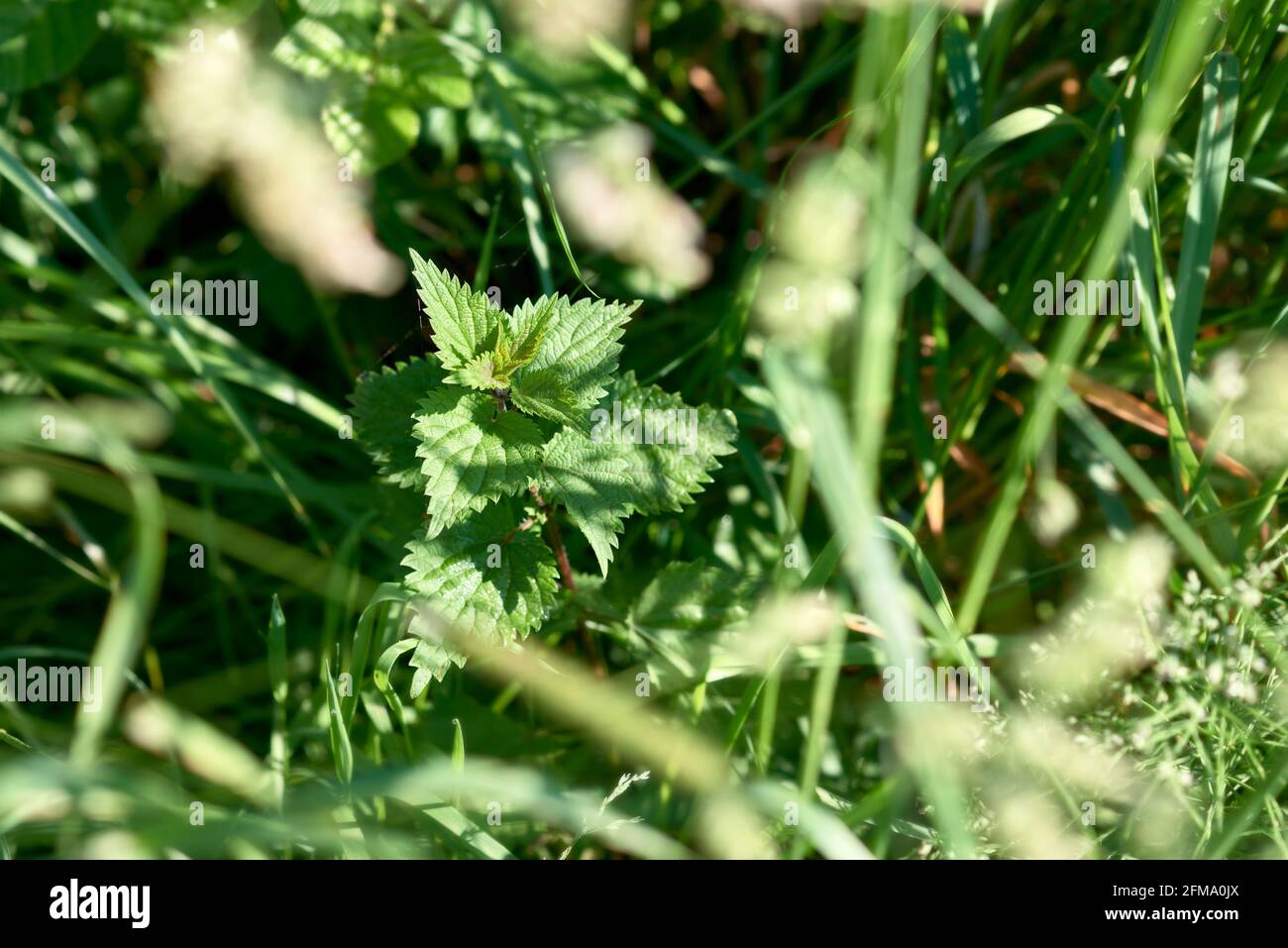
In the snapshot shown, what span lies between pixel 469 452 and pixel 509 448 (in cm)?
5

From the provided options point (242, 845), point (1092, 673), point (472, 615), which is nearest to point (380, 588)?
point (472, 615)

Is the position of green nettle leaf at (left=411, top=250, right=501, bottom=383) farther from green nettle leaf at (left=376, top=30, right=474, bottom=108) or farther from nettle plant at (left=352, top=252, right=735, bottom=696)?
green nettle leaf at (left=376, top=30, right=474, bottom=108)

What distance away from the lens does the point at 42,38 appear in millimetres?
1557

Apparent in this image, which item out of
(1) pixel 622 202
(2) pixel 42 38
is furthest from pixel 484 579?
(2) pixel 42 38

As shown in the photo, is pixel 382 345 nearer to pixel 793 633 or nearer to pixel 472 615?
pixel 472 615

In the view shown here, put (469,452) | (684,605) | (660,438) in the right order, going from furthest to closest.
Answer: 1. (684,605)
2. (660,438)
3. (469,452)

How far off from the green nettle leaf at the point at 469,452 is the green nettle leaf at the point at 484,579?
0.17 feet

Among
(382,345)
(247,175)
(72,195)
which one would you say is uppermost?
(72,195)

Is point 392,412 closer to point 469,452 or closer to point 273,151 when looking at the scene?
point 469,452

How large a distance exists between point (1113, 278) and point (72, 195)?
1777 millimetres

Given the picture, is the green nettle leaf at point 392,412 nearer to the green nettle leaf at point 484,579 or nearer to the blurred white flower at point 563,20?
the green nettle leaf at point 484,579

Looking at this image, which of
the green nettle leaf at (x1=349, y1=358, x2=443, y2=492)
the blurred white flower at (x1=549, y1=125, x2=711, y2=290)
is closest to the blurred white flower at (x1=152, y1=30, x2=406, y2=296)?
the blurred white flower at (x1=549, y1=125, x2=711, y2=290)
